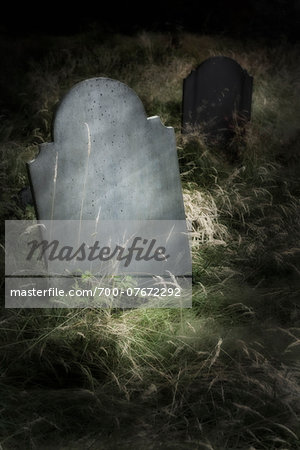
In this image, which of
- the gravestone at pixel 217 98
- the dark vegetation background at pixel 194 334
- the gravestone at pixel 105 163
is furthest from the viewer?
the gravestone at pixel 217 98

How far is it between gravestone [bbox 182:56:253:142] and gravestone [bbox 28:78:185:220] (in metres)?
1.61

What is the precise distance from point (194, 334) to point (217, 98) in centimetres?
269

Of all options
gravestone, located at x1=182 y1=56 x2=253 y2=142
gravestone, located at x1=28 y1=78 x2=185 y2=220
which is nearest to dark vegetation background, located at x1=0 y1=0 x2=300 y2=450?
gravestone, located at x1=182 y1=56 x2=253 y2=142

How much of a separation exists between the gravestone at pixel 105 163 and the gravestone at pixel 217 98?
1610 millimetres

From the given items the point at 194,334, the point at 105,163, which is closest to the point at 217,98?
the point at 105,163

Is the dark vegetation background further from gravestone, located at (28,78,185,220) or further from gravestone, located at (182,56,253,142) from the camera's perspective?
gravestone, located at (28,78,185,220)

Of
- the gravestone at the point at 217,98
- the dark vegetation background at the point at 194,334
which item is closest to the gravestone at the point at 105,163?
the dark vegetation background at the point at 194,334

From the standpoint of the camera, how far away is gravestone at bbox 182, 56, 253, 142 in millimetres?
4633

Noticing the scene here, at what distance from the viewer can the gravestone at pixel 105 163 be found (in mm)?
2627

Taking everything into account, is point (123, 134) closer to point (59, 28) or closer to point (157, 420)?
point (157, 420)

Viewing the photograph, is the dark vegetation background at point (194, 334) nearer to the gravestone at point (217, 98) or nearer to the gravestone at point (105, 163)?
the gravestone at point (217, 98)

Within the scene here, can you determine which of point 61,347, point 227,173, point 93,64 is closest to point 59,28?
point 93,64

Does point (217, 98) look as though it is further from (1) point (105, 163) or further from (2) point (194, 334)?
(2) point (194, 334)

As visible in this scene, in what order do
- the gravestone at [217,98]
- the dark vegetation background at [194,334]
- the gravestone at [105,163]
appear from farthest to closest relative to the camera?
the gravestone at [217,98] < the gravestone at [105,163] < the dark vegetation background at [194,334]
